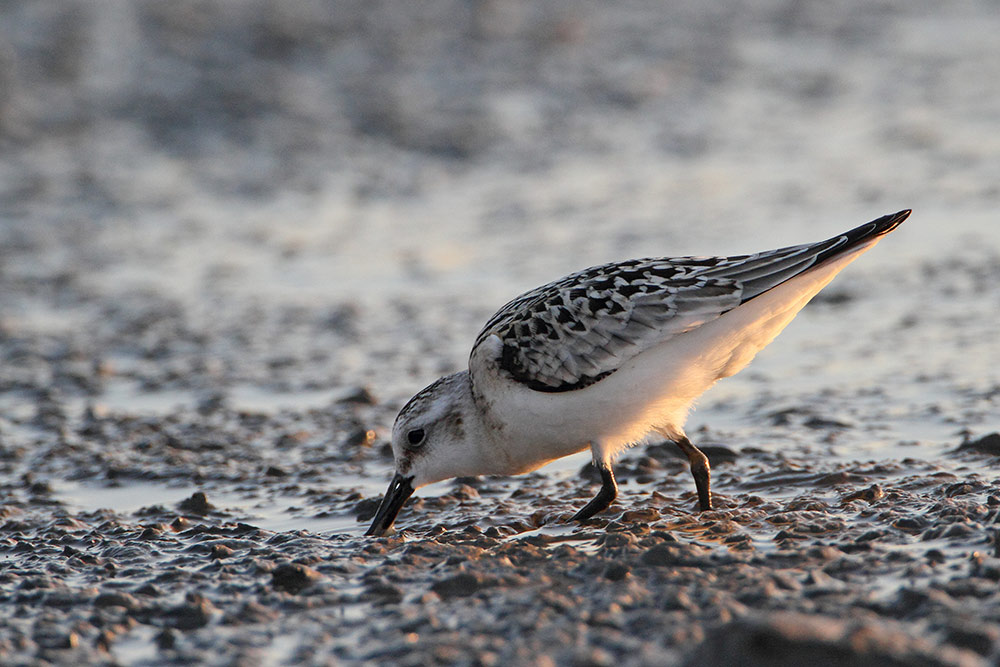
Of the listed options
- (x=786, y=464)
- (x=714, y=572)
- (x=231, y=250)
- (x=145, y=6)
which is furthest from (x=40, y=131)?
(x=714, y=572)

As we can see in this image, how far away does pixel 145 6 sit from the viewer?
1413 cm

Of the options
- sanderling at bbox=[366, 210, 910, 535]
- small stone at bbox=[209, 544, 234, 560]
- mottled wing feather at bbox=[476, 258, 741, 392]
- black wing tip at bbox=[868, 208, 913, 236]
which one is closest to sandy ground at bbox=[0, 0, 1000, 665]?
small stone at bbox=[209, 544, 234, 560]

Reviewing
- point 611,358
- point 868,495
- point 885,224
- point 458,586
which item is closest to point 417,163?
point 611,358

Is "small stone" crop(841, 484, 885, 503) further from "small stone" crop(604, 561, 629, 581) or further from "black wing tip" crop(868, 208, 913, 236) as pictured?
"small stone" crop(604, 561, 629, 581)

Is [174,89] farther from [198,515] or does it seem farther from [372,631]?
[372,631]

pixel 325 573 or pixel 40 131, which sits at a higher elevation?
pixel 40 131

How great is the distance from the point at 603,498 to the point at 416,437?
874mm

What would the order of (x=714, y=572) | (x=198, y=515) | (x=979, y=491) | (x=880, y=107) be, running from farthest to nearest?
(x=880, y=107) → (x=198, y=515) → (x=979, y=491) → (x=714, y=572)

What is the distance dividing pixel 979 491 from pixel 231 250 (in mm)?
A: 6844

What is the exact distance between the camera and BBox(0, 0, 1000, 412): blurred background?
8430mm

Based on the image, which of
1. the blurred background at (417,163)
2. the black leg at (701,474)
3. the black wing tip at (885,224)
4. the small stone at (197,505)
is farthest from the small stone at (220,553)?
the black wing tip at (885,224)

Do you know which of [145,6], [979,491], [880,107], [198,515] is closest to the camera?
[979,491]

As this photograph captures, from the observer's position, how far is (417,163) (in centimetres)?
1224

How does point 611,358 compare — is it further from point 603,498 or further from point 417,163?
point 417,163
